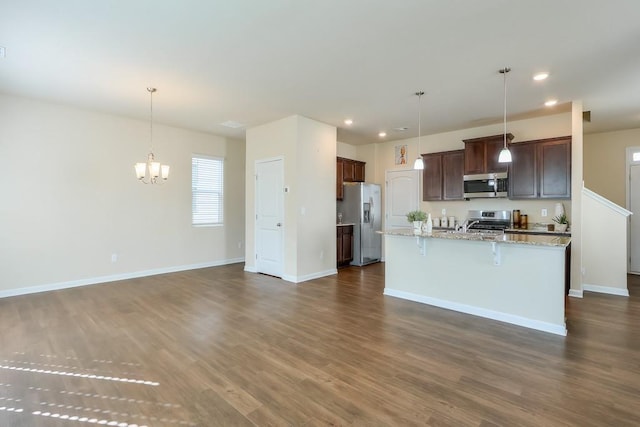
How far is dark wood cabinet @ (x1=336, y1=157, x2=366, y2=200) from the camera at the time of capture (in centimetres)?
689

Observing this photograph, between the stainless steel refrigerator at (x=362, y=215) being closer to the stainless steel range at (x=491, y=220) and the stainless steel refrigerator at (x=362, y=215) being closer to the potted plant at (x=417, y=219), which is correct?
the stainless steel range at (x=491, y=220)

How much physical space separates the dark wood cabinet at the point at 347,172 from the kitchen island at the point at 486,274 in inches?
103

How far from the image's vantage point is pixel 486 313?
144 inches

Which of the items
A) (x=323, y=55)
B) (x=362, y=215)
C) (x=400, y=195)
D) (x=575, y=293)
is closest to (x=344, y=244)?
(x=362, y=215)

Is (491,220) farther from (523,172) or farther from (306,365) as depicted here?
(306,365)

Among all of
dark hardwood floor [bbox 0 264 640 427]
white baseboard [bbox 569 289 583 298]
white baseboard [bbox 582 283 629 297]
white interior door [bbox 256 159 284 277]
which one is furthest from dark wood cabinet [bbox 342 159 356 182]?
white baseboard [bbox 582 283 629 297]

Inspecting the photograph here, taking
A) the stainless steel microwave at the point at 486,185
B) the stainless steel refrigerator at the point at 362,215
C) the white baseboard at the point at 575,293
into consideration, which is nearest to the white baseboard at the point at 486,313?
the white baseboard at the point at 575,293

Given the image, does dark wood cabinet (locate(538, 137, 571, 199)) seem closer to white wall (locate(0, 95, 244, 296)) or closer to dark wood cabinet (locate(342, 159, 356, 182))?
dark wood cabinet (locate(342, 159, 356, 182))

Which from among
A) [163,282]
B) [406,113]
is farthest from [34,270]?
[406,113]

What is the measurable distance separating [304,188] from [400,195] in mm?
2706

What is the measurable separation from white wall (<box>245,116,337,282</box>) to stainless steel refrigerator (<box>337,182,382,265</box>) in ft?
3.13

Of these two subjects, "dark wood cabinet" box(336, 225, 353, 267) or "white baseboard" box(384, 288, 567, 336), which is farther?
"dark wood cabinet" box(336, 225, 353, 267)

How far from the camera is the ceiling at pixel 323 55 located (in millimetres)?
2518

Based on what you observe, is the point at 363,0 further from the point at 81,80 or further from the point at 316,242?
the point at 316,242
